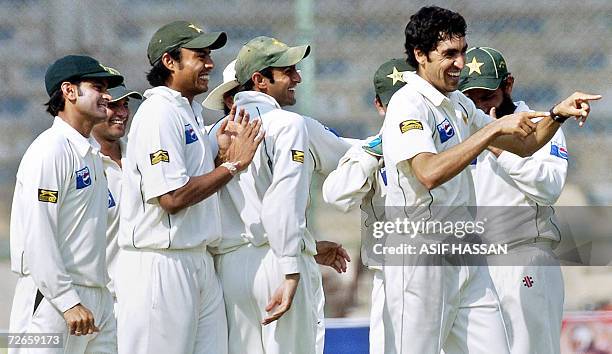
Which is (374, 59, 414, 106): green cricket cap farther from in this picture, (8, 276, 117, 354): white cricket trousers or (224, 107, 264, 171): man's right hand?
(8, 276, 117, 354): white cricket trousers

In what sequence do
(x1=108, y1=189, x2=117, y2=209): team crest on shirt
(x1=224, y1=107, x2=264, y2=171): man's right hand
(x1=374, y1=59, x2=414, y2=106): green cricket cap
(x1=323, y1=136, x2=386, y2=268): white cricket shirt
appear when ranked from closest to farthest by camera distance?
1. (x1=224, y1=107, x2=264, y2=171): man's right hand
2. (x1=323, y1=136, x2=386, y2=268): white cricket shirt
3. (x1=374, y1=59, x2=414, y2=106): green cricket cap
4. (x1=108, y1=189, x2=117, y2=209): team crest on shirt

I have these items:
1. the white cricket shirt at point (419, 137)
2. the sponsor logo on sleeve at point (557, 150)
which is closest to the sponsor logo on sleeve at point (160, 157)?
the white cricket shirt at point (419, 137)

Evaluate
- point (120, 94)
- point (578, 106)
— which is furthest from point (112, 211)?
point (578, 106)

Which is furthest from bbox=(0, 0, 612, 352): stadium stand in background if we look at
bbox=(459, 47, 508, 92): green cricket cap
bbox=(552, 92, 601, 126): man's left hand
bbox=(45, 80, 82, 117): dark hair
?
bbox=(552, 92, 601, 126): man's left hand

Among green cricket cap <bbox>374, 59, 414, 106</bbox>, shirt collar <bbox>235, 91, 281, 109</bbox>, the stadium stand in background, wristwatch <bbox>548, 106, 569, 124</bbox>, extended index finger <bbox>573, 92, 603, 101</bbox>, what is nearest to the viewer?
extended index finger <bbox>573, 92, 603, 101</bbox>

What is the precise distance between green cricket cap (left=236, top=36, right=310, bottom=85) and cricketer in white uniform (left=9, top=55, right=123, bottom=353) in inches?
20.7

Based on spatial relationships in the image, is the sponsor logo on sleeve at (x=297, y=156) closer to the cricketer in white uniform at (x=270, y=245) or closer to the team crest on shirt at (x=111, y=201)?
the cricketer in white uniform at (x=270, y=245)

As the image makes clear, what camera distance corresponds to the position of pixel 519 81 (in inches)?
301

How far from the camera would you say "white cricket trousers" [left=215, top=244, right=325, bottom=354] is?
516cm

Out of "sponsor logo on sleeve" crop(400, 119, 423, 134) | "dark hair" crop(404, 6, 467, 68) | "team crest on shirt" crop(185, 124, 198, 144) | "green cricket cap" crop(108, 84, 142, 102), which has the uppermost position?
"green cricket cap" crop(108, 84, 142, 102)

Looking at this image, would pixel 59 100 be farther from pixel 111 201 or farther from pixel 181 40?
pixel 111 201

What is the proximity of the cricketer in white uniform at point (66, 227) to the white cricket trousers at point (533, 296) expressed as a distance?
5.39ft

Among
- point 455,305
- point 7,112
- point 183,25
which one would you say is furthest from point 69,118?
point 7,112

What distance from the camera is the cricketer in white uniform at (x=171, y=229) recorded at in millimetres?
4973
